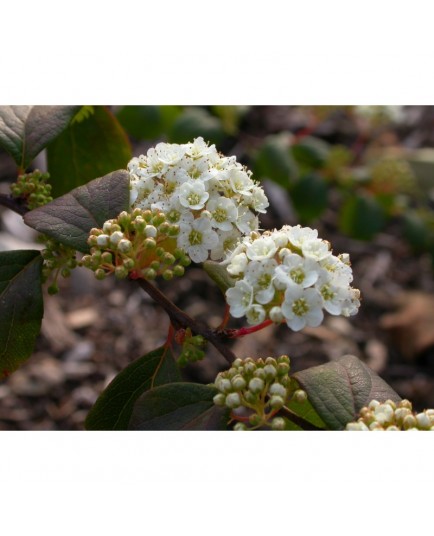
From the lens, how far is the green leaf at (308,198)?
3.16 m

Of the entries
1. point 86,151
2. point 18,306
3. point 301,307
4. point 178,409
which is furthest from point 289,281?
point 86,151

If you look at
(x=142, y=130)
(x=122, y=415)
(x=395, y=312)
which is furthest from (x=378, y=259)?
(x=122, y=415)

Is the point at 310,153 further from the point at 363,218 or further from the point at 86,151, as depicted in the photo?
the point at 86,151

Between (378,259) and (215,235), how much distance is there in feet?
7.81

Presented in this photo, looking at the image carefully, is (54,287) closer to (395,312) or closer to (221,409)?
(221,409)

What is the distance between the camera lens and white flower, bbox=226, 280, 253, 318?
3.65ft

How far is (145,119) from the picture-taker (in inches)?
111

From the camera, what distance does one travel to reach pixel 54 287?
54.9 inches

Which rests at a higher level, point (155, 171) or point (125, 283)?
point (155, 171)

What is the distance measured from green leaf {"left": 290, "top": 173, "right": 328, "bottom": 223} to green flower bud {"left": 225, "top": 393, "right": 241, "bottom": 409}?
7.05ft

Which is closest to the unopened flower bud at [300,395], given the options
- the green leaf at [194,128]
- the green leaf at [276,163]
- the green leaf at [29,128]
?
the green leaf at [29,128]

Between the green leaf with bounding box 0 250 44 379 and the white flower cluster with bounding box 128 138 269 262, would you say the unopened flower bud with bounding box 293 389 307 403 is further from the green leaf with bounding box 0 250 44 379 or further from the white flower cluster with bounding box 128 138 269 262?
the green leaf with bounding box 0 250 44 379

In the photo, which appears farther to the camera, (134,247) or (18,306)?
Answer: (18,306)

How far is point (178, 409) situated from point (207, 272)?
26cm
